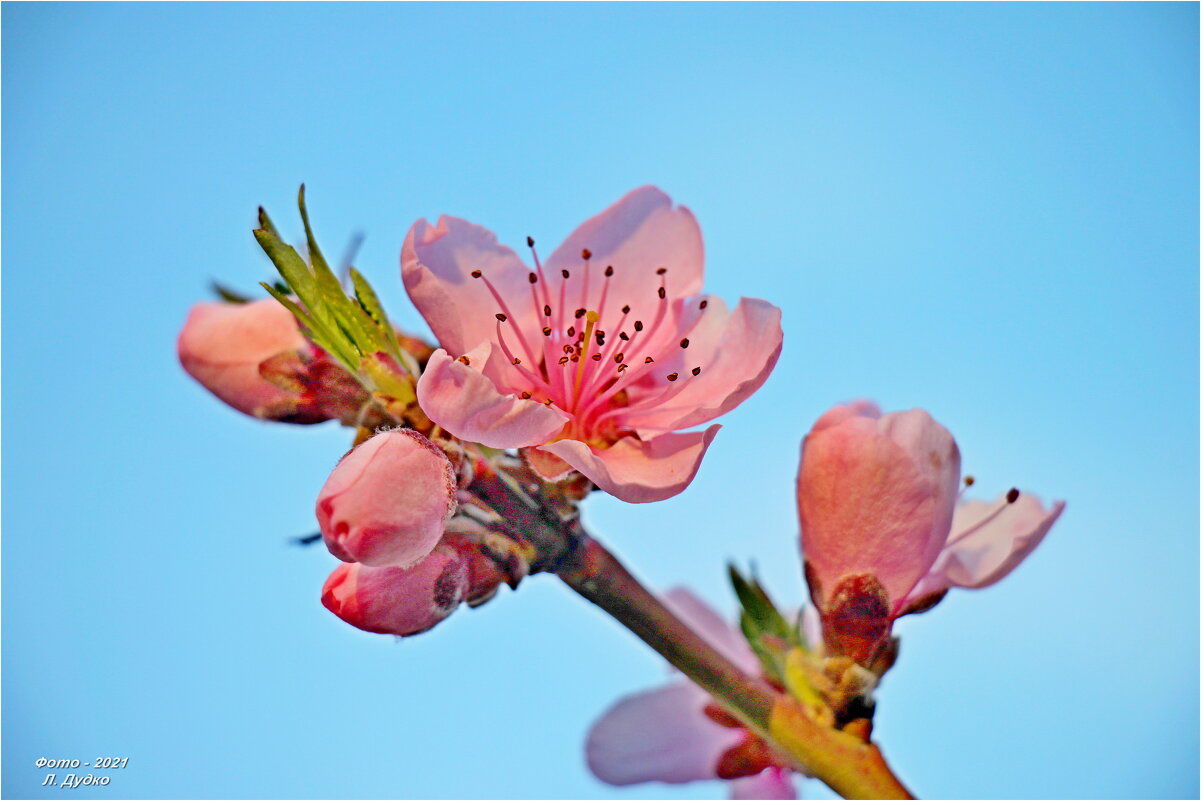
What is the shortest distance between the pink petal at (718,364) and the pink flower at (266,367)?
1.09 ft

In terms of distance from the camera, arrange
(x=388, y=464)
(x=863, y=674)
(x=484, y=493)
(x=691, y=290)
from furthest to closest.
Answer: (x=691, y=290) → (x=863, y=674) → (x=484, y=493) → (x=388, y=464)

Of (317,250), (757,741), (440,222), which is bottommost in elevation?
(757,741)

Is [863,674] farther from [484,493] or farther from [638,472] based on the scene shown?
[484,493]

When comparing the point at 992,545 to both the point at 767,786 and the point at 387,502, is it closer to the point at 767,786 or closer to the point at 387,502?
the point at 767,786

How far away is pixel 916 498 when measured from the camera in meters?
1.11

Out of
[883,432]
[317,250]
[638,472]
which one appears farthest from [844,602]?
[317,250]

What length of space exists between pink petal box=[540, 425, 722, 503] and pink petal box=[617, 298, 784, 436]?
20 millimetres

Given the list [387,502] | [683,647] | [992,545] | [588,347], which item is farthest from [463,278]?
[992,545]

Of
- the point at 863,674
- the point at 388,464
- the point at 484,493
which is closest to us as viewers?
the point at 388,464

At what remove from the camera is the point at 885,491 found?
111cm

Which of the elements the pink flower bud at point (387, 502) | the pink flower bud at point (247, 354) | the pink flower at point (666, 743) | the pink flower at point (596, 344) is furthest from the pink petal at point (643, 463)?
the pink flower at point (666, 743)

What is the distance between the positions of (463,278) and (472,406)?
30 cm

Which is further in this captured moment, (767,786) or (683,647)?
(767,786)

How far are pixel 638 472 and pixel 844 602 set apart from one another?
32 cm
